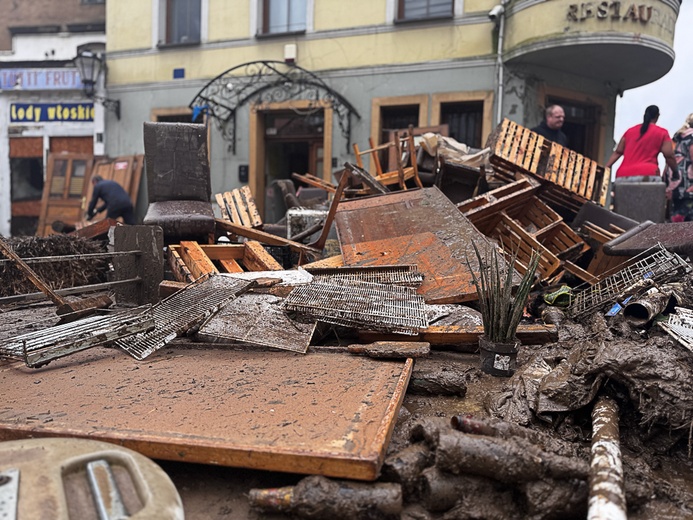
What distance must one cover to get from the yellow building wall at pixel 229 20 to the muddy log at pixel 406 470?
11630mm

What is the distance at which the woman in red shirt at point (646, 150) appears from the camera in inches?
267

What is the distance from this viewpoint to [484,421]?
192 centimetres

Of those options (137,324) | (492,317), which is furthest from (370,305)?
(137,324)

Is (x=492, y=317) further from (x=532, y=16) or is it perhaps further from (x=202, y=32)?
(x=202, y=32)

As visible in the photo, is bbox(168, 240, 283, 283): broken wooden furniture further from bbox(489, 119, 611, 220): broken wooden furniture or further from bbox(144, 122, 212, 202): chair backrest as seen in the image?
bbox(489, 119, 611, 220): broken wooden furniture

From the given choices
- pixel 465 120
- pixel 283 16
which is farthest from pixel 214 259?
pixel 283 16

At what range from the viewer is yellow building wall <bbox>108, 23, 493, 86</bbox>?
33.5ft

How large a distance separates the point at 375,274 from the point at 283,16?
9.53 m

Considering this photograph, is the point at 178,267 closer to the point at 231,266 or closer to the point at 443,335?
the point at 231,266

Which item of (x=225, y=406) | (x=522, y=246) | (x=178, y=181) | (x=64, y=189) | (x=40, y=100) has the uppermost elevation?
(x=40, y=100)

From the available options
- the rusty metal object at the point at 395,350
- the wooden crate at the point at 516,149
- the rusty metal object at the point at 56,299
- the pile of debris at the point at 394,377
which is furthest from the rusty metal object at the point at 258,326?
the wooden crate at the point at 516,149

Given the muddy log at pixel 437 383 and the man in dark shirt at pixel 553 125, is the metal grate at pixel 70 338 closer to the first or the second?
the muddy log at pixel 437 383

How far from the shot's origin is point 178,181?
17.1 ft

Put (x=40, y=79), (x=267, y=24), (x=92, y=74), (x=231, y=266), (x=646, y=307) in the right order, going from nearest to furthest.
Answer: (x=646, y=307)
(x=231, y=266)
(x=267, y=24)
(x=92, y=74)
(x=40, y=79)
